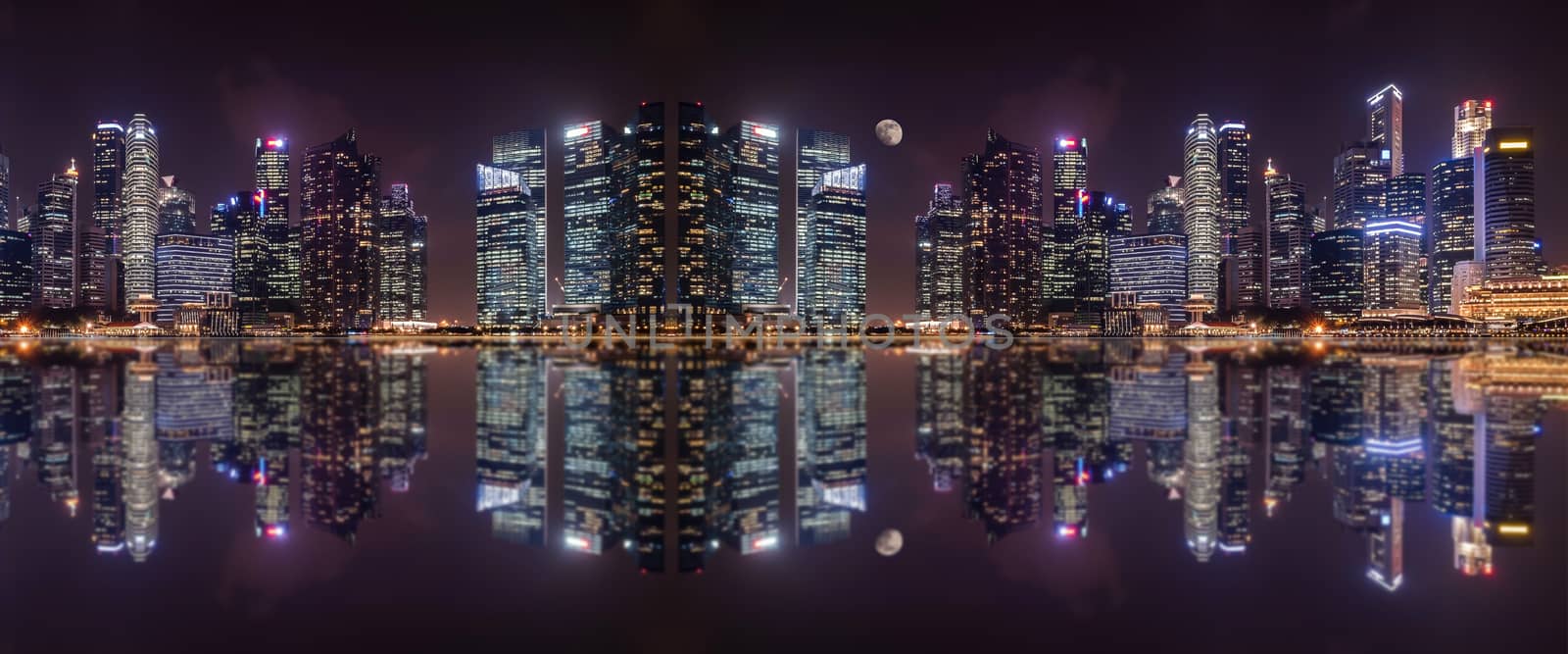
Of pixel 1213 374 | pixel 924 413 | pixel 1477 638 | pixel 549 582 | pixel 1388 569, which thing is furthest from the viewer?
pixel 1213 374

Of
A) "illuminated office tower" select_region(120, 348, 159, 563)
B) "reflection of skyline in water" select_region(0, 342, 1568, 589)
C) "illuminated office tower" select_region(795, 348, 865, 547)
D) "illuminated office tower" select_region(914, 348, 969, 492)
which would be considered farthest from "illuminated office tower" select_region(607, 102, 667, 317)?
"illuminated office tower" select_region(120, 348, 159, 563)

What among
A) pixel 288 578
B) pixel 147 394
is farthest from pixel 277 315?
pixel 288 578

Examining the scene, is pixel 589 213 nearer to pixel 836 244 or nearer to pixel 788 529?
pixel 836 244

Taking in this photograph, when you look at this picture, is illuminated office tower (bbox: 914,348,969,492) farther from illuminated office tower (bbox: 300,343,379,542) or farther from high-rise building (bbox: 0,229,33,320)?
high-rise building (bbox: 0,229,33,320)

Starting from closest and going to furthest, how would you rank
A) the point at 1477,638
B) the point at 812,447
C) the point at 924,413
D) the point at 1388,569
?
the point at 1477,638
the point at 1388,569
the point at 812,447
the point at 924,413

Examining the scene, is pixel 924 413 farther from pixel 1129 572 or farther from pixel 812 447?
pixel 1129 572

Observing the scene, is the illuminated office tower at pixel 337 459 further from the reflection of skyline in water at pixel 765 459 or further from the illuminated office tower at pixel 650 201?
the illuminated office tower at pixel 650 201
